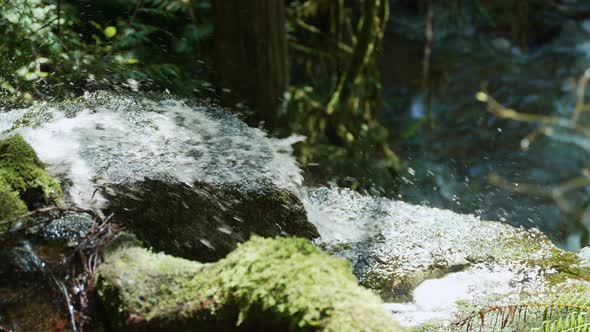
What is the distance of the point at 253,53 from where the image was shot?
5.10 meters

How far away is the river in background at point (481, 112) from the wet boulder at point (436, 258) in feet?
4.71

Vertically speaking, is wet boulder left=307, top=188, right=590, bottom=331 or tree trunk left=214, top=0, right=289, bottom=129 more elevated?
tree trunk left=214, top=0, right=289, bottom=129

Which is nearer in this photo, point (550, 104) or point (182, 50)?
point (182, 50)

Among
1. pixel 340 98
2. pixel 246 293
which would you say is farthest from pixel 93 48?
pixel 246 293

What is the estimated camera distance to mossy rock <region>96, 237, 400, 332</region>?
1813mm

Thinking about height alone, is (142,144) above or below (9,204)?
below

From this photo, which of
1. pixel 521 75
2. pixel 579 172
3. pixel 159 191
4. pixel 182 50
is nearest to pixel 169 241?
pixel 159 191

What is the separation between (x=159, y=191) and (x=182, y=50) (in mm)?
2782

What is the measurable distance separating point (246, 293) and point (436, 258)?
64.0 inches

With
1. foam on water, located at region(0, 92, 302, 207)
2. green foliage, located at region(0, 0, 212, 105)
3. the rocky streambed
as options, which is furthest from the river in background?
green foliage, located at region(0, 0, 212, 105)

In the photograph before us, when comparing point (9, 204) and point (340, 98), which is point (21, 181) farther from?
point (340, 98)

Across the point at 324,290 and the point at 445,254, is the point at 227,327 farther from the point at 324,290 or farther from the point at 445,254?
the point at 445,254

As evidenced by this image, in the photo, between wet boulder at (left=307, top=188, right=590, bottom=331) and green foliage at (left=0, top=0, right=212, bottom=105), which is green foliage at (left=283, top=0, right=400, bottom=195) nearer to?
green foliage at (left=0, top=0, right=212, bottom=105)

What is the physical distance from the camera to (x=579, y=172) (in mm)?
6738
